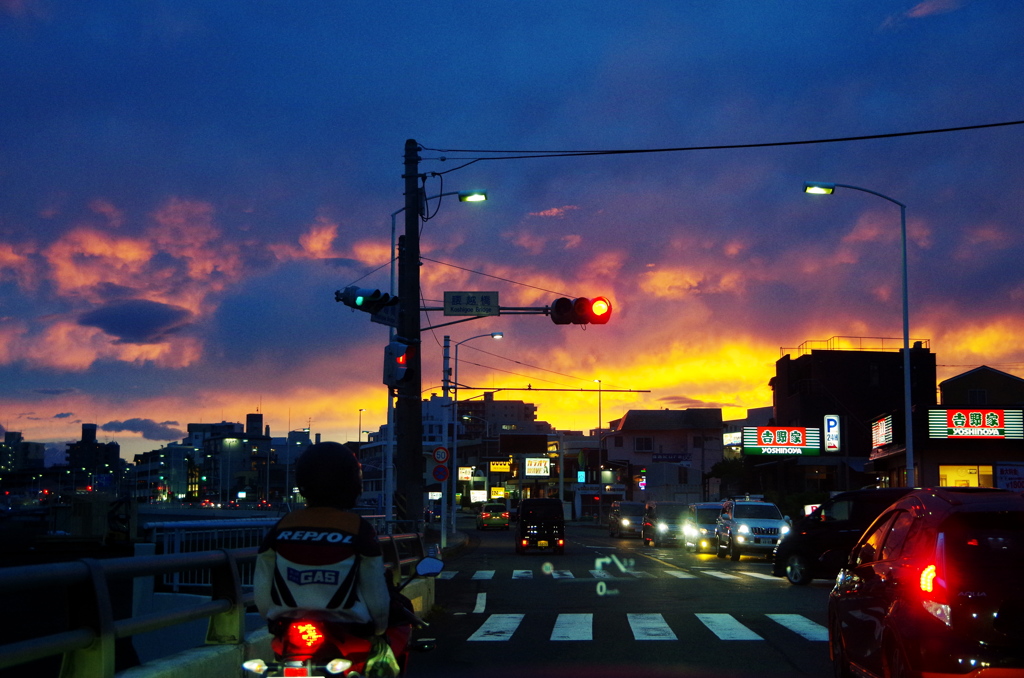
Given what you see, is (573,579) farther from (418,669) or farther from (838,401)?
(838,401)

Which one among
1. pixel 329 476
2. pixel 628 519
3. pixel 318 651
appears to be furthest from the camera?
pixel 628 519

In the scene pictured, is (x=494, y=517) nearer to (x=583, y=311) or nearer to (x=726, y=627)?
(x=583, y=311)

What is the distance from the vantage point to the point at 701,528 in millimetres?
39844

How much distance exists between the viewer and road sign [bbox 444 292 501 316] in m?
20.7

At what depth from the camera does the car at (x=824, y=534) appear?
22.2 meters

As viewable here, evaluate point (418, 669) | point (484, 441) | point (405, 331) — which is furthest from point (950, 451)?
point (484, 441)

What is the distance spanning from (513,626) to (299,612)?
10.2 m

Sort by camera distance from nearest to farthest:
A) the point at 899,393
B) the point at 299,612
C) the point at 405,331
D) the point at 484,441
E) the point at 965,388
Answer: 1. the point at 299,612
2. the point at 405,331
3. the point at 965,388
4. the point at 899,393
5. the point at 484,441

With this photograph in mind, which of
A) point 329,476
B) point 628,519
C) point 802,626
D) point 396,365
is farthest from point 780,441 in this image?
point 329,476

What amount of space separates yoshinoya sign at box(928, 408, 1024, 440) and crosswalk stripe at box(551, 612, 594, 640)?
1297 inches

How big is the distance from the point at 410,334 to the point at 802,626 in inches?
334

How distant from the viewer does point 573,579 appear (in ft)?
79.6

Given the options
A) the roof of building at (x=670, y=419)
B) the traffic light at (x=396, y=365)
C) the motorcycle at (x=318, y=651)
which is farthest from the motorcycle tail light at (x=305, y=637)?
the roof of building at (x=670, y=419)

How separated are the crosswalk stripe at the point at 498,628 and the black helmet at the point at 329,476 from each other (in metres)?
8.46
